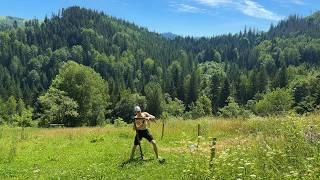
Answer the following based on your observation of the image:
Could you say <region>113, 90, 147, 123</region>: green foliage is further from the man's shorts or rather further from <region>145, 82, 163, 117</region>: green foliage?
the man's shorts

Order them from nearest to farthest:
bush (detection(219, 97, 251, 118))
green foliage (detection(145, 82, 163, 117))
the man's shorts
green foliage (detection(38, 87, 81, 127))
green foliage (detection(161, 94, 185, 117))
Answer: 1. the man's shorts
2. bush (detection(219, 97, 251, 118))
3. green foliage (detection(38, 87, 81, 127))
4. green foliage (detection(145, 82, 163, 117))
5. green foliage (detection(161, 94, 185, 117))

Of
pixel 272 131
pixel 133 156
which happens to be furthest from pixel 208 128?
pixel 272 131

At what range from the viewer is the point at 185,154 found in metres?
18.5

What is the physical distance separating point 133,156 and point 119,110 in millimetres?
109143

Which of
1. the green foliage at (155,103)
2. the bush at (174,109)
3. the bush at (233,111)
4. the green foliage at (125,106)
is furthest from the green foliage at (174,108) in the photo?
the bush at (233,111)

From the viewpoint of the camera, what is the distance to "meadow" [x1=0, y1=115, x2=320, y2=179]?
33.7ft

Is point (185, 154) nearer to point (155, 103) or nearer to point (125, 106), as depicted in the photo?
point (125, 106)

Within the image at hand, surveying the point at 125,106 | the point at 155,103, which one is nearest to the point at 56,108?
the point at 125,106

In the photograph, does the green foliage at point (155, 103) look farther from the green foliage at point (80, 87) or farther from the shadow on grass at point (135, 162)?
the shadow on grass at point (135, 162)

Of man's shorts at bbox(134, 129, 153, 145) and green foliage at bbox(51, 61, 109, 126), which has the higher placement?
green foliage at bbox(51, 61, 109, 126)

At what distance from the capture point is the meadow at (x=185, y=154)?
1028 cm

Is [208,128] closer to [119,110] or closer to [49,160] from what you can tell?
[49,160]

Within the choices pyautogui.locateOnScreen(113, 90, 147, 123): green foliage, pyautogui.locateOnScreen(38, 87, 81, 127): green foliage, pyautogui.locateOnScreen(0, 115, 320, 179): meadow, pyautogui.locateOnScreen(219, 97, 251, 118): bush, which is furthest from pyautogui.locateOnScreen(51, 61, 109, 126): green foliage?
pyautogui.locateOnScreen(0, 115, 320, 179): meadow

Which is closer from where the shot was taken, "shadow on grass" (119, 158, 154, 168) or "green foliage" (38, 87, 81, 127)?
"shadow on grass" (119, 158, 154, 168)
